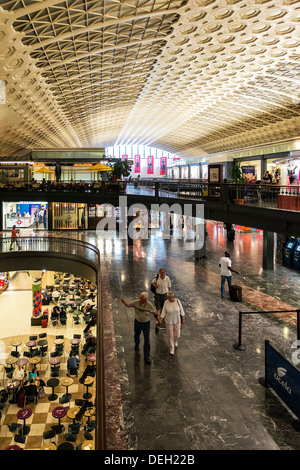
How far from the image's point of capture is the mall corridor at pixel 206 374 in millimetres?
4891

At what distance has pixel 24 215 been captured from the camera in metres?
40.1

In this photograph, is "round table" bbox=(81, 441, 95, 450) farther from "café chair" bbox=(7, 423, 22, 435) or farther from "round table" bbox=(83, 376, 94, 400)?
"café chair" bbox=(7, 423, 22, 435)

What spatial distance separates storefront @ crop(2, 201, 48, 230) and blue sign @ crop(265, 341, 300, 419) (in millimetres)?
34744

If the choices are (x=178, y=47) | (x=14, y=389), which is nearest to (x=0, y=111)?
(x=178, y=47)

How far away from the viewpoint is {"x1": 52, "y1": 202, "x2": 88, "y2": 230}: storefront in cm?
3653

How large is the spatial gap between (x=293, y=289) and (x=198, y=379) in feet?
26.4

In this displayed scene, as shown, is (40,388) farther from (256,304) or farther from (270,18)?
(270,18)

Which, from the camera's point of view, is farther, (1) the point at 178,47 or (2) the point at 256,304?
(1) the point at 178,47

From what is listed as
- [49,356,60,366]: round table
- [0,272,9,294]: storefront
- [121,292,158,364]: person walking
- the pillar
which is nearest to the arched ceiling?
[0,272,9,294]: storefront

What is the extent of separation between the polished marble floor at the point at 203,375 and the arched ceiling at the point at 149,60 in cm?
1610

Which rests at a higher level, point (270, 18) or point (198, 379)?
point (270, 18)

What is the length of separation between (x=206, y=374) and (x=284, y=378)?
148 cm

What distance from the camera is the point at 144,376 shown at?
6418mm
